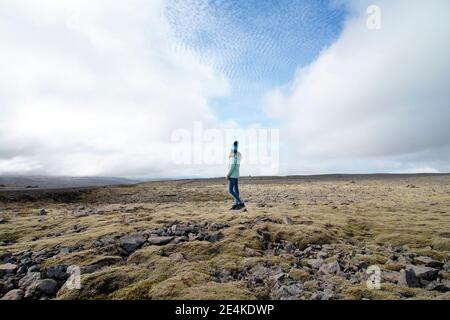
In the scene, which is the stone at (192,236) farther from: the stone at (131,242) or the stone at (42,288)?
the stone at (42,288)

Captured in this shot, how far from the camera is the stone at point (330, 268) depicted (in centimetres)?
750

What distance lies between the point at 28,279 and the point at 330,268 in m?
8.33

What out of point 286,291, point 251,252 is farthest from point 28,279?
point 286,291

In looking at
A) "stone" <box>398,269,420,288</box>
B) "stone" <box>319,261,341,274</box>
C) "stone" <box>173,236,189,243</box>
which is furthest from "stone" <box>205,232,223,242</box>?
"stone" <box>398,269,420,288</box>

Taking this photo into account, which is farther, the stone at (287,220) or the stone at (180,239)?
the stone at (287,220)

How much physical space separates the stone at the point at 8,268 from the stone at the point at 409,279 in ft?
34.9

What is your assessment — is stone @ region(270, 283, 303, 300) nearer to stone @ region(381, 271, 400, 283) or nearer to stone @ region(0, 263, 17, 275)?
stone @ region(381, 271, 400, 283)

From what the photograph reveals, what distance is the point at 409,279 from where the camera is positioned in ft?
22.1

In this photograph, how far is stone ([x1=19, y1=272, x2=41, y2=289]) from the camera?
6.79 meters

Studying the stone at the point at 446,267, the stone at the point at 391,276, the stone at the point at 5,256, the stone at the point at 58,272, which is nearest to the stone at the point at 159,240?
the stone at the point at 58,272

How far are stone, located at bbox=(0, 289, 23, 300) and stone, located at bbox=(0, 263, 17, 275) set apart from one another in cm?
153

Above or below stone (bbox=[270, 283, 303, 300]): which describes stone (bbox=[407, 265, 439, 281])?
above
